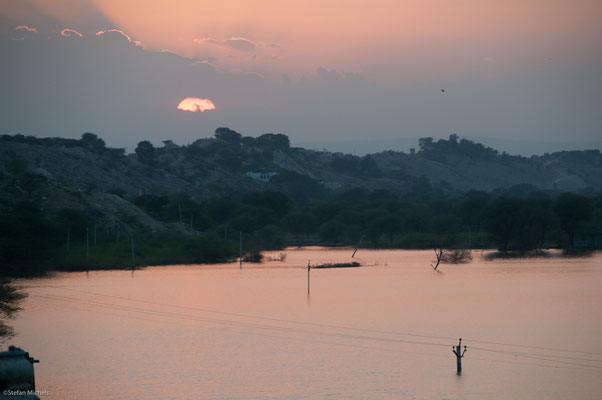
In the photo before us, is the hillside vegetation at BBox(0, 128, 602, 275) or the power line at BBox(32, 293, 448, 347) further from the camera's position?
the hillside vegetation at BBox(0, 128, 602, 275)

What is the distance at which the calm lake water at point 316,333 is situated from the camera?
3756 cm

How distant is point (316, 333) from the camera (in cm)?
5209

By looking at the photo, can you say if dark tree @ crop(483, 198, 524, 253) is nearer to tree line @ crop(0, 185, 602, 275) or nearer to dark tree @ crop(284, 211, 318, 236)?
tree line @ crop(0, 185, 602, 275)

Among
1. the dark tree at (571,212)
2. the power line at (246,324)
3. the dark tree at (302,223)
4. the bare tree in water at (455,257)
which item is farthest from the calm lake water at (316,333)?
the dark tree at (302,223)

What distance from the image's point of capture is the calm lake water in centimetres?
3756

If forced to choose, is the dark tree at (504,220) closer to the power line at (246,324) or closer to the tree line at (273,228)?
A: the tree line at (273,228)

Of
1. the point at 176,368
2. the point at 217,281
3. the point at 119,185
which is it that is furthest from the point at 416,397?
the point at 119,185

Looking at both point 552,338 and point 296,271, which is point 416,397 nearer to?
point 552,338

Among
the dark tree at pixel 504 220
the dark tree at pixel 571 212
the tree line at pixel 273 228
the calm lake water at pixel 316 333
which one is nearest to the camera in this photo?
the calm lake water at pixel 316 333

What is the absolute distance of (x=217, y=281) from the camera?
81.4 meters

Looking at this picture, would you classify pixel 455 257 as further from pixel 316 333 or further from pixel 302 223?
pixel 316 333

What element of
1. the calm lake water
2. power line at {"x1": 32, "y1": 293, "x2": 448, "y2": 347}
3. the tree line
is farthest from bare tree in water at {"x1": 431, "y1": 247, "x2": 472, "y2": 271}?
power line at {"x1": 32, "y1": 293, "x2": 448, "y2": 347}

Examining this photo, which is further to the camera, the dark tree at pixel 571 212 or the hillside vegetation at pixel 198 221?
the dark tree at pixel 571 212

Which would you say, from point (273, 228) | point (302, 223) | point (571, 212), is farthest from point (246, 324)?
point (302, 223)
